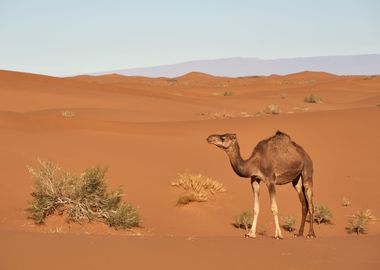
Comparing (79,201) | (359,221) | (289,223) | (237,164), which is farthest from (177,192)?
(237,164)

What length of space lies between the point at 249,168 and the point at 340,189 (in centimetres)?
766

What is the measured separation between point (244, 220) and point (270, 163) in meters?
3.58

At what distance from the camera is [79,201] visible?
13.3 m

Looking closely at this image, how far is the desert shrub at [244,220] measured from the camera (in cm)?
1431

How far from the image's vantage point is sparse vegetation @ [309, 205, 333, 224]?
1529 cm

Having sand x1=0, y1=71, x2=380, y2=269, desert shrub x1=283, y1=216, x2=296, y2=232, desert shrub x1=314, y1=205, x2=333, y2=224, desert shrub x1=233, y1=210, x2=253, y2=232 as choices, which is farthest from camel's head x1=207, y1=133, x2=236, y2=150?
desert shrub x1=314, y1=205, x2=333, y2=224

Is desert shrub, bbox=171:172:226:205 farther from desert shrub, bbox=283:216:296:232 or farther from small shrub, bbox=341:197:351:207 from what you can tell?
small shrub, bbox=341:197:351:207

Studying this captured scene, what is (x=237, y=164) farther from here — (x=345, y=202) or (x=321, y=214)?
(x=345, y=202)

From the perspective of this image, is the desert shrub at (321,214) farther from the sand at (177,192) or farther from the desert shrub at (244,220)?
the desert shrub at (244,220)

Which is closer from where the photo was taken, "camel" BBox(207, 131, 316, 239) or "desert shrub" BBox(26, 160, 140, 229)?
"camel" BBox(207, 131, 316, 239)

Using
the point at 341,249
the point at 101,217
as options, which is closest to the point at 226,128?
the point at 101,217

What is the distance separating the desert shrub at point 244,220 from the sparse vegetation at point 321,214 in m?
1.73

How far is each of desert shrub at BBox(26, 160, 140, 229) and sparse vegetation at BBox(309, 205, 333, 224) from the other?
14.7 feet

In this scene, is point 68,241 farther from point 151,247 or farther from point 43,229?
point 43,229
